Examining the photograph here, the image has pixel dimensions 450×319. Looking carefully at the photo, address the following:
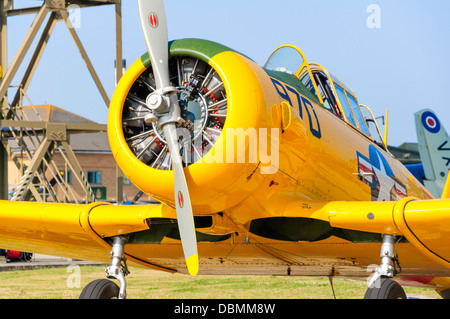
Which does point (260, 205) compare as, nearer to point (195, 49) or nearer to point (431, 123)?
point (195, 49)

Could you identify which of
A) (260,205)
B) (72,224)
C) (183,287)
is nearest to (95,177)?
(183,287)

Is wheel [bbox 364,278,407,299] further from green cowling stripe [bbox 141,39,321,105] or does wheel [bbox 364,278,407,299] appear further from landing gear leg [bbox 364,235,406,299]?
green cowling stripe [bbox 141,39,321,105]

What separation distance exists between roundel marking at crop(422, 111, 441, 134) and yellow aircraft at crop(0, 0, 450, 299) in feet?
45.8

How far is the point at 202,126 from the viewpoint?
15.8 feet

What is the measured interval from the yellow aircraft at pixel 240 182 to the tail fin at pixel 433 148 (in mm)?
11130

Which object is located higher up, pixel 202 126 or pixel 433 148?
pixel 433 148

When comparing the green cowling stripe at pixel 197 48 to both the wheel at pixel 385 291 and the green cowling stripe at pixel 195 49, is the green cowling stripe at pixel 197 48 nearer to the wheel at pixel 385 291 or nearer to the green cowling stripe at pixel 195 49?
the green cowling stripe at pixel 195 49

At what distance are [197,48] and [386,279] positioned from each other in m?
2.22

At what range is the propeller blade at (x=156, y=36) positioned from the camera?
4.76 metres

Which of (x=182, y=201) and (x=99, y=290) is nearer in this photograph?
(x=182, y=201)

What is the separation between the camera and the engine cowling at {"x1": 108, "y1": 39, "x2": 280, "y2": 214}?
4.70 meters
